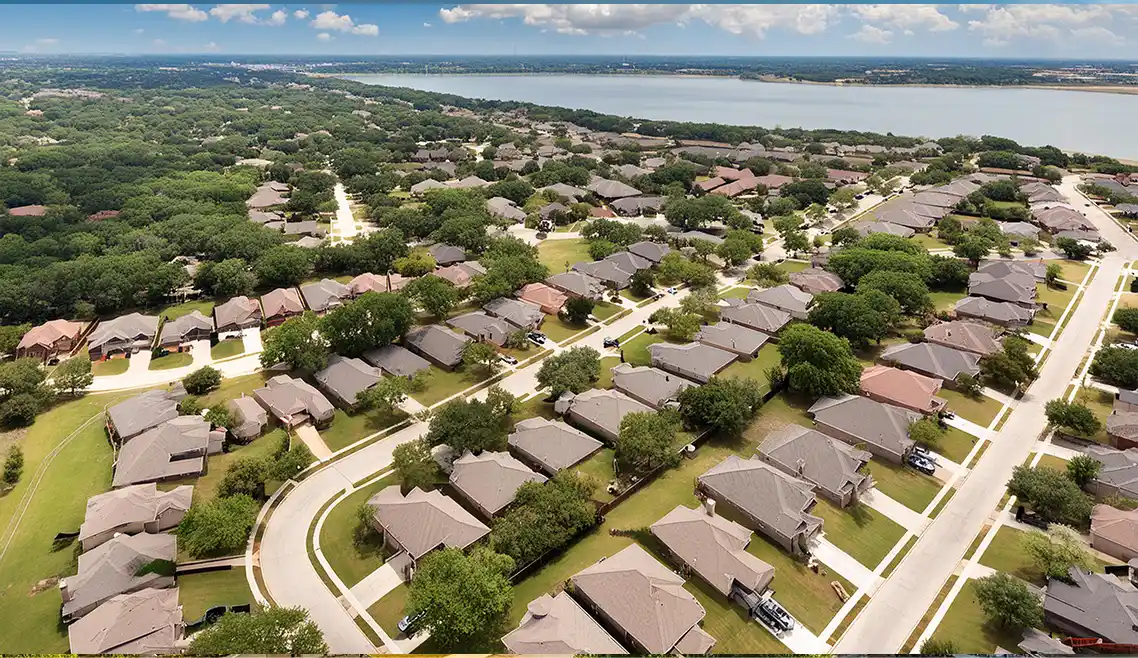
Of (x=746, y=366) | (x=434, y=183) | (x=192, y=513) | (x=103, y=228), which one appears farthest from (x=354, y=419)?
(x=434, y=183)

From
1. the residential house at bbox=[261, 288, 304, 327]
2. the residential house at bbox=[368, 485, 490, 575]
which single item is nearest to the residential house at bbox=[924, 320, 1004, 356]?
the residential house at bbox=[368, 485, 490, 575]

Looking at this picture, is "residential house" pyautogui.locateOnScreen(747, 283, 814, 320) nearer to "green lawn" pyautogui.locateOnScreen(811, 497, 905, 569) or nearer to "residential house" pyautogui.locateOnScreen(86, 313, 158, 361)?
"green lawn" pyautogui.locateOnScreen(811, 497, 905, 569)

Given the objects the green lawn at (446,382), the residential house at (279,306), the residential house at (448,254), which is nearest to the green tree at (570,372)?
the green lawn at (446,382)

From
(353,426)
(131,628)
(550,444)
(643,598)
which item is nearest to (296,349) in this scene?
(353,426)

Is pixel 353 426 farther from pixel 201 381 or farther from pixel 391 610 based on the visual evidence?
pixel 391 610

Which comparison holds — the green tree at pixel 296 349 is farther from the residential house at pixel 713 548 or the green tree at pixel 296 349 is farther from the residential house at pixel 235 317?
the residential house at pixel 713 548
